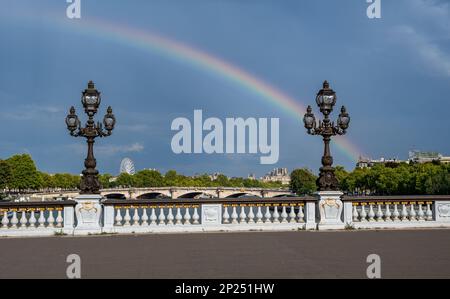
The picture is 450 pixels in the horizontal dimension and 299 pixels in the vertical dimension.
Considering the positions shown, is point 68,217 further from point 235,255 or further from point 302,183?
point 302,183

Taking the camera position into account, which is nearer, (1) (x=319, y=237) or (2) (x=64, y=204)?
(1) (x=319, y=237)

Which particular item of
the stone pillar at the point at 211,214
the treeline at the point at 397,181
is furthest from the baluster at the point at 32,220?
the treeline at the point at 397,181

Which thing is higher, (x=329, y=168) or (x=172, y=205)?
(x=329, y=168)

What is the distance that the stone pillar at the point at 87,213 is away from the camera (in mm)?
19250

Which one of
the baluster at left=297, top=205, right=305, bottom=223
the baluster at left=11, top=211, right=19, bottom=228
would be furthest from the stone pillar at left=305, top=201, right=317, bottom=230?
the baluster at left=11, top=211, right=19, bottom=228

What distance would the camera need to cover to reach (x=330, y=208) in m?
20.2

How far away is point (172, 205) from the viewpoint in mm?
20234

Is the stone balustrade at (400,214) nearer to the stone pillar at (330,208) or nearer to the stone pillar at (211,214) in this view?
the stone pillar at (330,208)

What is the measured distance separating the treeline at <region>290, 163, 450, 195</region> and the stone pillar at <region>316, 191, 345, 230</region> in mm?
70362

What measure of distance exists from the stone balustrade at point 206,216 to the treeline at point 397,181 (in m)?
68.7

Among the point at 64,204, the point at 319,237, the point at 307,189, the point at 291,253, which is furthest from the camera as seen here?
the point at 307,189
